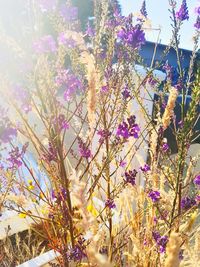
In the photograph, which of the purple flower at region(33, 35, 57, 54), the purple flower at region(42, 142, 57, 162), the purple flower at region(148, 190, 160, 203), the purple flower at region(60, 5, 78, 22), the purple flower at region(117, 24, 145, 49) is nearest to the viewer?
the purple flower at region(33, 35, 57, 54)

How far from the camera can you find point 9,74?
1.06m

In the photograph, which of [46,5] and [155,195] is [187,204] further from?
[46,5]

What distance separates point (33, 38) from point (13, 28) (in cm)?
6

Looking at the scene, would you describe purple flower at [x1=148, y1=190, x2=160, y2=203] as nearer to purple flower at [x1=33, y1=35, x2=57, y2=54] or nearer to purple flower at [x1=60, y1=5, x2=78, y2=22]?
purple flower at [x1=33, y1=35, x2=57, y2=54]

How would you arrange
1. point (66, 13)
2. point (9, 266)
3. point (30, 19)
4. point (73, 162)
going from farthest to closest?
point (73, 162), point (9, 266), point (66, 13), point (30, 19)

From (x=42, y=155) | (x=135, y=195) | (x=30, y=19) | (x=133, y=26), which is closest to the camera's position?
(x=30, y=19)

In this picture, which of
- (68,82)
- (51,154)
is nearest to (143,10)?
(68,82)

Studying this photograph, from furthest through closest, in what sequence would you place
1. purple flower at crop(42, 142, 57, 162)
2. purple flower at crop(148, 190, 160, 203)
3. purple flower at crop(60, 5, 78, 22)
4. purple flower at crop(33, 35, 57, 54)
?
purple flower at crop(60, 5, 78, 22) → purple flower at crop(148, 190, 160, 203) → purple flower at crop(42, 142, 57, 162) → purple flower at crop(33, 35, 57, 54)

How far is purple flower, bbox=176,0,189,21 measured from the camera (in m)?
1.34

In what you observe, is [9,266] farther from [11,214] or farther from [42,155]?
[42,155]

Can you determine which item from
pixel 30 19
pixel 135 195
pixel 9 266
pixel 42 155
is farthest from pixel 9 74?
pixel 9 266

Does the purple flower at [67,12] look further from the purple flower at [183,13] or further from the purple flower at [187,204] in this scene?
the purple flower at [187,204]

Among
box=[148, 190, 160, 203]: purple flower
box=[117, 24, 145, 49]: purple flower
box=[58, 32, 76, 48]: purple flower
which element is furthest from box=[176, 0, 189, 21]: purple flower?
box=[148, 190, 160, 203]: purple flower

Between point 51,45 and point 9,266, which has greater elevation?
point 51,45
